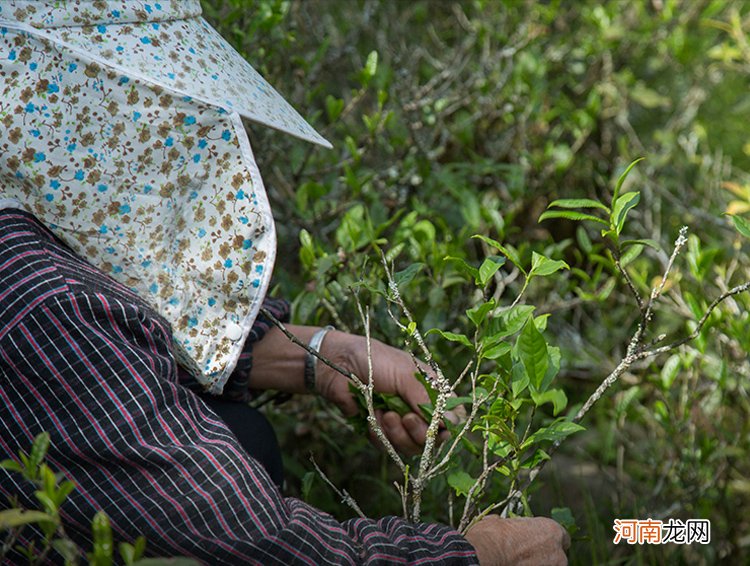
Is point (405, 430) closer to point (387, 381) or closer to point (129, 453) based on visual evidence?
point (387, 381)

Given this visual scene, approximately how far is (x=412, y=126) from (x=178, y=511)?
1.57 m

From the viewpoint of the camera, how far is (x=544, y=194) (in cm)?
297

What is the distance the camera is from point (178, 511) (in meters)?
1.24

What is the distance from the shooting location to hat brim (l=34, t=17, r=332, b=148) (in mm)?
1361

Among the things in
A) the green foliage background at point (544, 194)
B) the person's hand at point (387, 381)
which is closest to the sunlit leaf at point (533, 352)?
the person's hand at point (387, 381)

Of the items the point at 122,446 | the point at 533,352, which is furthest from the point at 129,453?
the point at 533,352

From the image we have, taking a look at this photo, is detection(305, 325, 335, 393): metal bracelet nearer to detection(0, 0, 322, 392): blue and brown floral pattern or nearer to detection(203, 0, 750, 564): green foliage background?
detection(203, 0, 750, 564): green foliage background

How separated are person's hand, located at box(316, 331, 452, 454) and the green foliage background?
0.47 ft

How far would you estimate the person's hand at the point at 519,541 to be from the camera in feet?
4.50

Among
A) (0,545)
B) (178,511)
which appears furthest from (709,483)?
(0,545)

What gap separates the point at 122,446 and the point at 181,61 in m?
0.61

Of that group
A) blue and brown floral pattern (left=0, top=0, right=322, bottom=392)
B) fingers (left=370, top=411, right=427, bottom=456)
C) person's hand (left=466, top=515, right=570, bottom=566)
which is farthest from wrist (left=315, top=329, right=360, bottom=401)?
person's hand (left=466, top=515, right=570, bottom=566)

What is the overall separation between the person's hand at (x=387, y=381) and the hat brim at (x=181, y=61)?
504 millimetres

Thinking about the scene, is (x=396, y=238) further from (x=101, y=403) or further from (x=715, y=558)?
(x=715, y=558)
